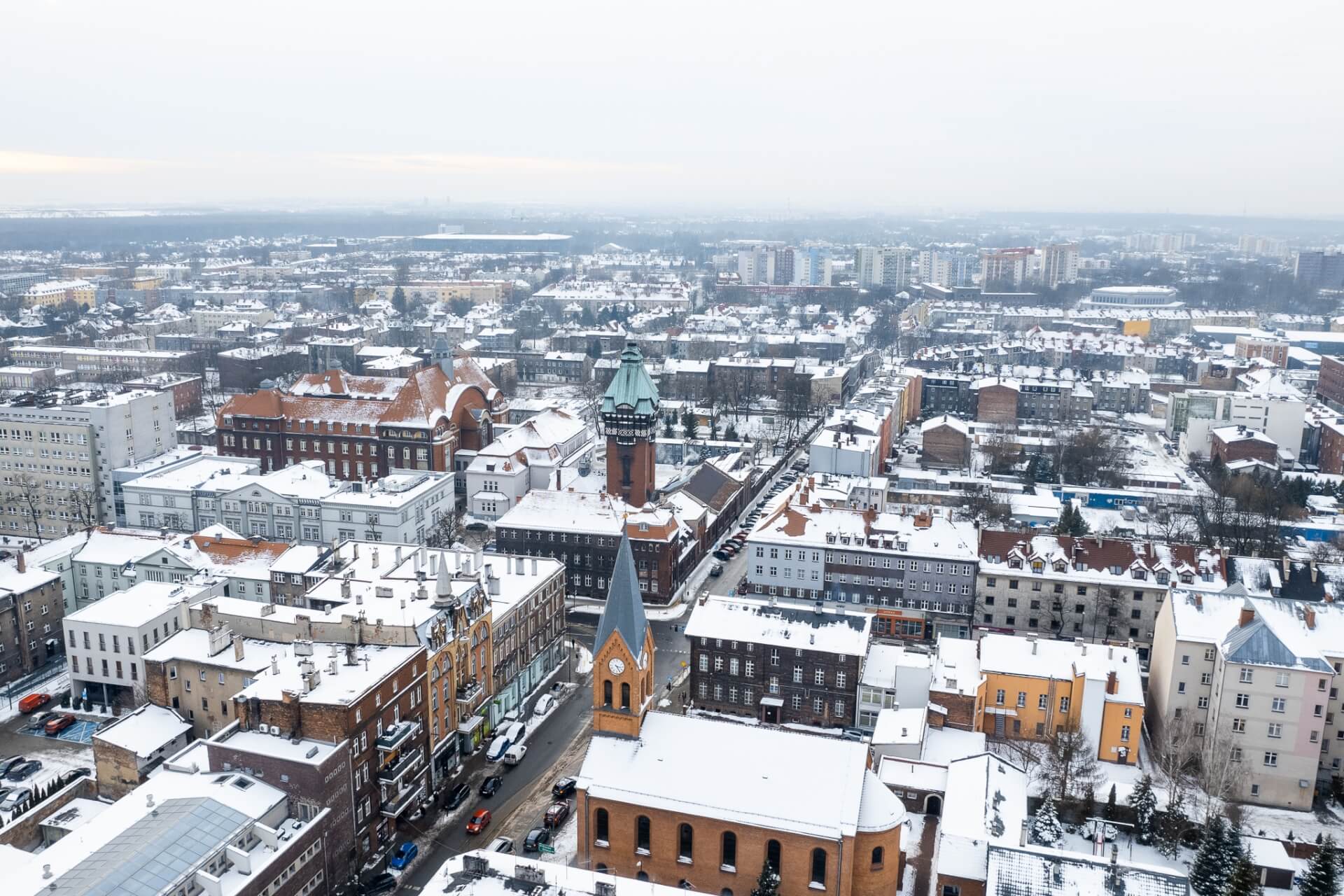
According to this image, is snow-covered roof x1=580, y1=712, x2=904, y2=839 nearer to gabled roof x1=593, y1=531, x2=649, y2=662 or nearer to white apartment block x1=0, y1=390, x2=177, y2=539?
gabled roof x1=593, y1=531, x2=649, y2=662

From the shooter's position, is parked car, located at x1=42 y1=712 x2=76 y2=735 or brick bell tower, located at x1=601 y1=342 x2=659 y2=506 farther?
brick bell tower, located at x1=601 y1=342 x2=659 y2=506

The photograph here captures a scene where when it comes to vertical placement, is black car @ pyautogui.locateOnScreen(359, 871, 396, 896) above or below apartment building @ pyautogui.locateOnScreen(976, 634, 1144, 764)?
below

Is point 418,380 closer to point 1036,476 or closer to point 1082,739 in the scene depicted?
point 1036,476

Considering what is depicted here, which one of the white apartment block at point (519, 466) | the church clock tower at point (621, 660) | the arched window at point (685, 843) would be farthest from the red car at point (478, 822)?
the white apartment block at point (519, 466)

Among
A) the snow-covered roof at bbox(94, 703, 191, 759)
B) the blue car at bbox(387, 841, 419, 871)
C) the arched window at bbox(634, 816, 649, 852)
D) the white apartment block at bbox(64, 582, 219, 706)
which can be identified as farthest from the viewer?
the white apartment block at bbox(64, 582, 219, 706)

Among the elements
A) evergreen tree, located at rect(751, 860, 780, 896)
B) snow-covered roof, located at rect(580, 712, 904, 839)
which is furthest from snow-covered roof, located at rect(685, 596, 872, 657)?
evergreen tree, located at rect(751, 860, 780, 896)

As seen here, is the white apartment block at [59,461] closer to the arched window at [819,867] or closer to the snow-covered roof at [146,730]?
the snow-covered roof at [146,730]


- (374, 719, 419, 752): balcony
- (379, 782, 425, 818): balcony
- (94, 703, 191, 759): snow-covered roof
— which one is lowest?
(379, 782, 425, 818): balcony

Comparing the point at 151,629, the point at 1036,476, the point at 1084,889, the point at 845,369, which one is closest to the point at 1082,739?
the point at 1084,889
